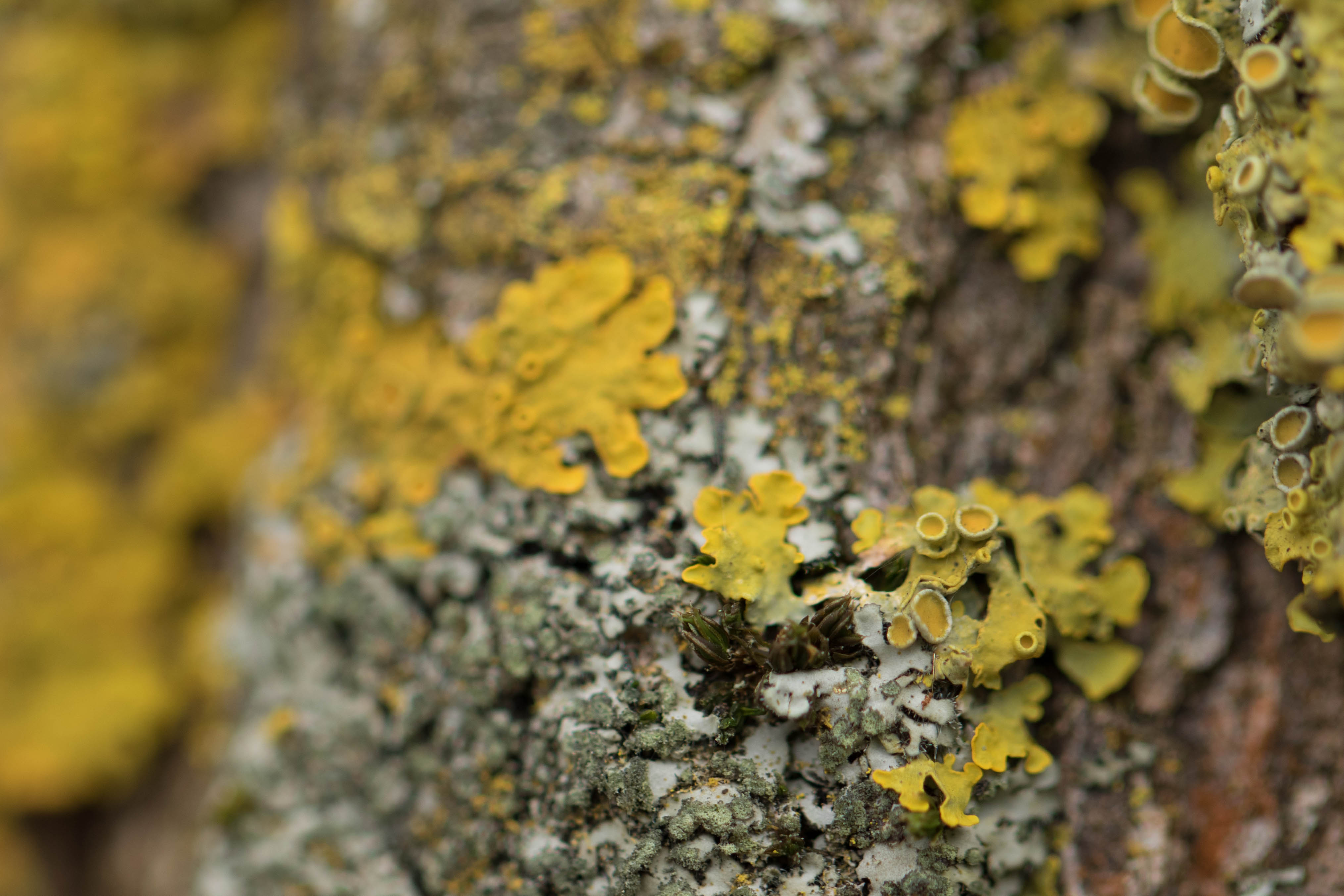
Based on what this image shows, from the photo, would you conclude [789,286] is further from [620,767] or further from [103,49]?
[103,49]

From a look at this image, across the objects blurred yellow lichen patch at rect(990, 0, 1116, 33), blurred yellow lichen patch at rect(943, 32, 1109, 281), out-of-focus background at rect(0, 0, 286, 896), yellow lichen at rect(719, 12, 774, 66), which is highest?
yellow lichen at rect(719, 12, 774, 66)

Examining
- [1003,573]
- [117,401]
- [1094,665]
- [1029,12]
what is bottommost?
[117,401]

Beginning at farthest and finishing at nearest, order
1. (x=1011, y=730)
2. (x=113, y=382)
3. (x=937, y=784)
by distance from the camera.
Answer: (x=113, y=382) < (x=1011, y=730) < (x=937, y=784)

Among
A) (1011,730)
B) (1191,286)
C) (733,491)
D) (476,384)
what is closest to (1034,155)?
(1191,286)

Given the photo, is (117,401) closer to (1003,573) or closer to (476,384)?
(476,384)

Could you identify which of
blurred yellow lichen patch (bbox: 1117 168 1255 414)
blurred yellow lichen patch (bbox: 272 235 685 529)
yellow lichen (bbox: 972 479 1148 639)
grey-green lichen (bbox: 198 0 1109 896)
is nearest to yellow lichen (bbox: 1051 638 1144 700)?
yellow lichen (bbox: 972 479 1148 639)

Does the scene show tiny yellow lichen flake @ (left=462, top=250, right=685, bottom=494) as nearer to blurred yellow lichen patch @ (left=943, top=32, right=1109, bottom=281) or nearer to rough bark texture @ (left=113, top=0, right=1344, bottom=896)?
rough bark texture @ (left=113, top=0, right=1344, bottom=896)

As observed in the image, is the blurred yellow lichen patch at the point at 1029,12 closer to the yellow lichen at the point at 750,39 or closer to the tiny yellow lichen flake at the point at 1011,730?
the yellow lichen at the point at 750,39
